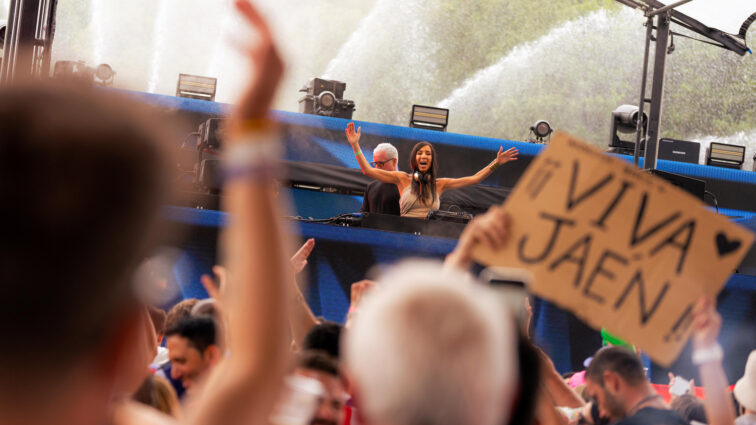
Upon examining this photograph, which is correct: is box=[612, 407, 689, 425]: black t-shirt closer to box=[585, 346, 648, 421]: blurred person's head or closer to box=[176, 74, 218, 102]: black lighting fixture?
box=[585, 346, 648, 421]: blurred person's head

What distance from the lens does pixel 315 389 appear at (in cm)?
175

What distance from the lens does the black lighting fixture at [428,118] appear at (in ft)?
32.0

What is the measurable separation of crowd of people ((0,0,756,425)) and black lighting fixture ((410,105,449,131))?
7.98 metres

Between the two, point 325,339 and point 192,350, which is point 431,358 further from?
point 192,350

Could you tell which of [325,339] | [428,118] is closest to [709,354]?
[325,339]

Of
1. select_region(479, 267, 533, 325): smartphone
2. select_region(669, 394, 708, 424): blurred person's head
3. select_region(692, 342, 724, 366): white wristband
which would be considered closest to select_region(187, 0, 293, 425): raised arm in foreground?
select_region(479, 267, 533, 325): smartphone

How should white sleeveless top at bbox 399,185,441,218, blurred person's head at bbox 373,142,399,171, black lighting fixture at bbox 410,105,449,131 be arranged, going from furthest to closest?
black lighting fixture at bbox 410,105,449,131, blurred person's head at bbox 373,142,399,171, white sleeveless top at bbox 399,185,441,218

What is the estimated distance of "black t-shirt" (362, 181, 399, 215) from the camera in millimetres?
7121

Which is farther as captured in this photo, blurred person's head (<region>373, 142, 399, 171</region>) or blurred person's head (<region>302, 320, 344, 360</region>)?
blurred person's head (<region>373, 142, 399, 171</region>)

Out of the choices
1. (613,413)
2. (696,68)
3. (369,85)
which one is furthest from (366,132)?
(696,68)

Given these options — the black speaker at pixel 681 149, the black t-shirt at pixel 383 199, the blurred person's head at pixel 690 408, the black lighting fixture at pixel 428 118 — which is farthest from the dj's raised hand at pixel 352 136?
the black speaker at pixel 681 149

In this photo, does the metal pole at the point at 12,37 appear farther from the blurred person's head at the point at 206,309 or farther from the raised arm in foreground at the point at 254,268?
the raised arm in foreground at the point at 254,268

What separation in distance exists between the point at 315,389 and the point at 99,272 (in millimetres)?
1174

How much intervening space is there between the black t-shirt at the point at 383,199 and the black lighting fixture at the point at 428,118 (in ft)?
8.49
